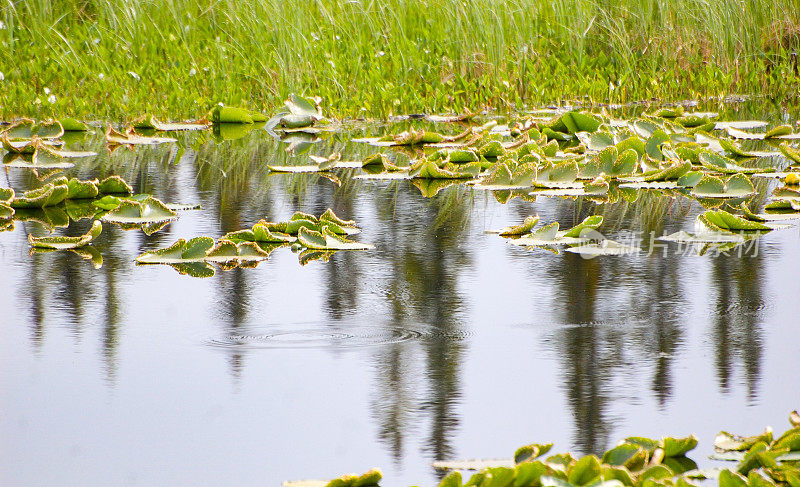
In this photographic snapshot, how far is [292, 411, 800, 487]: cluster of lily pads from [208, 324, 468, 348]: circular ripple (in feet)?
2.73

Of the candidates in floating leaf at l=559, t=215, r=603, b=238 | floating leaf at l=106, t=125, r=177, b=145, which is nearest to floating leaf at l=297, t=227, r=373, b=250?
floating leaf at l=559, t=215, r=603, b=238

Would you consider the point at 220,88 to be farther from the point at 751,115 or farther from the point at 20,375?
the point at 20,375

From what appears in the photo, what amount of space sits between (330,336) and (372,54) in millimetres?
5976

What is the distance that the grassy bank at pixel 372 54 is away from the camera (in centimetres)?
839

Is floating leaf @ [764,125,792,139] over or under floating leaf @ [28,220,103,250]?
over

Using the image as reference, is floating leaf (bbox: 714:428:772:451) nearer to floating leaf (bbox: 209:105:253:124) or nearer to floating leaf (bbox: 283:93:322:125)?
floating leaf (bbox: 283:93:322:125)

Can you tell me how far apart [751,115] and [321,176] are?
3971mm

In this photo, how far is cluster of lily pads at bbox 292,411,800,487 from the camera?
1.96 meters

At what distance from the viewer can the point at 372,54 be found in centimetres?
877

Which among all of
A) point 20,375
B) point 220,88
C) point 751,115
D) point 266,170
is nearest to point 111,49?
Answer: point 220,88

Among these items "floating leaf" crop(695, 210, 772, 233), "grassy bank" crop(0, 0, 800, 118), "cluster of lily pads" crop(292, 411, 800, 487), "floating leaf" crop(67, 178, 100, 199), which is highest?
"grassy bank" crop(0, 0, 800, 118)

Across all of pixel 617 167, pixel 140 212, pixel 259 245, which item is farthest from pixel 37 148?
pixel 617 167

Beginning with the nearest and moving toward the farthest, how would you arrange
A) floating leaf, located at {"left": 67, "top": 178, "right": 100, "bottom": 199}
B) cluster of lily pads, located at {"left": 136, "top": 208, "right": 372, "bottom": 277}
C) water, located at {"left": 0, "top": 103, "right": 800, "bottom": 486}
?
1. water, located at {"left": 0, "top": 103, "right": 800, "bottom": 486}
2. cluster of lily pads, located at {"left": 136, "top": 208, "right": 372, "bottom": 277}
3. floating leaf, located at {"left": 67, "top": 178, "right": 100, "bottom": 199}

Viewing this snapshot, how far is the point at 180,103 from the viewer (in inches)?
323
